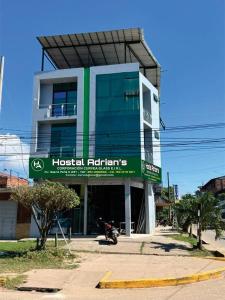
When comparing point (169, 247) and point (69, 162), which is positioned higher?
point (69, 162)

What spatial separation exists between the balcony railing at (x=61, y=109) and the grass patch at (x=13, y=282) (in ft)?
70.1

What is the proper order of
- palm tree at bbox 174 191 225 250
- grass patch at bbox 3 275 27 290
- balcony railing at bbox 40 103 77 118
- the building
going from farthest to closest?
balcony railing at bbox 40 103 77 118 → the building → palm tree at bbox 174 191 225 250 → grass patch at bbox 3 275 27 290

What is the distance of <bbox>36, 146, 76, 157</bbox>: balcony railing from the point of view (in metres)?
30.2

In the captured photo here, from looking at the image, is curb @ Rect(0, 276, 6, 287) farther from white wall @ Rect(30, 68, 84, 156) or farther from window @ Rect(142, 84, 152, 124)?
window @ Rect(142, 84, 152, 124)

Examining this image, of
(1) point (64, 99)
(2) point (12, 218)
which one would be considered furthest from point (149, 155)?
(2) point (12, 218)

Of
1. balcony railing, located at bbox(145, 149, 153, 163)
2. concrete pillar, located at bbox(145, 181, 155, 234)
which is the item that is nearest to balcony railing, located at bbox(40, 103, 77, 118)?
balcony railing, located at bbox(145, 149, 153, 163)

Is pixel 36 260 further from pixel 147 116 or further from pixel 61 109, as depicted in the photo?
pixel 147 116

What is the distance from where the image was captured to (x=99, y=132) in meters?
29.9

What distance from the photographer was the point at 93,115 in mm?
30266

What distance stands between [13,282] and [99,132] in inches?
790

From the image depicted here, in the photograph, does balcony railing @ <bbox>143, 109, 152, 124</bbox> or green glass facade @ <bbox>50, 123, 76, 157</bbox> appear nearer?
green glass facade @ <bbox>50, 123, 76, 157</bbox>

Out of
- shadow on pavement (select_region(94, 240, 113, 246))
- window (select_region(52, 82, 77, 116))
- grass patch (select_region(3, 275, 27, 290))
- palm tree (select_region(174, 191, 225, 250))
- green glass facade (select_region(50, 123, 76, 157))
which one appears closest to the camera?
grass patch (select_region(3, 275, 27, 290))

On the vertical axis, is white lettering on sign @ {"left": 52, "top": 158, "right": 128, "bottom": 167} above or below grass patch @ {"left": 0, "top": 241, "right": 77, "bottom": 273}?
above

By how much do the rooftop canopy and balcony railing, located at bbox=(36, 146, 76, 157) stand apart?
9.28 metres
